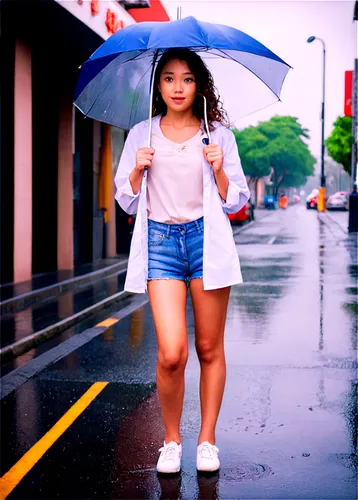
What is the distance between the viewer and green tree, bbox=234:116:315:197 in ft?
271

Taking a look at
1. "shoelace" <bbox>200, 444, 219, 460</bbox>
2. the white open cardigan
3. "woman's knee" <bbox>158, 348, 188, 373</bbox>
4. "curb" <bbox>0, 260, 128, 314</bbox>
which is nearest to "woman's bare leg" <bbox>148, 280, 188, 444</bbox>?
"woman's knee" <bbox>158, 348, 188, 373</bbox>

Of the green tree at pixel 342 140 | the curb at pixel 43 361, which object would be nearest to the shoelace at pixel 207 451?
the curb at pixel 43 361

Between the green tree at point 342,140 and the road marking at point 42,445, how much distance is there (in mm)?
52077

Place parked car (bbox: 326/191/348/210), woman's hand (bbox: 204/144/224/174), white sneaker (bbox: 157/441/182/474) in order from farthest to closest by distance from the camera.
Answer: parked car (bbox: 326/191/348/210) < white sneaker (bbox: 157/441/182/474) < woman's hand (bbox: 204/144/224/174)

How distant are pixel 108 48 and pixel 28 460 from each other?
2.32 meters

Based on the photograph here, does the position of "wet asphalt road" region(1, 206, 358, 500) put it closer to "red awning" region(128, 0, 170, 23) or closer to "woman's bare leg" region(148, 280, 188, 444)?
"woman's bare leg" region(148, 280, 188, 444)

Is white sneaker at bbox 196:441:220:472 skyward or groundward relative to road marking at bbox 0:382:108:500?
skyward

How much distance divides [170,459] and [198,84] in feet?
6.40

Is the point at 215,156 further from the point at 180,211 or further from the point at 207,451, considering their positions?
the point at 207,451

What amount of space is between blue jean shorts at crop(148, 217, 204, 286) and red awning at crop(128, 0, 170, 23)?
48.5ft

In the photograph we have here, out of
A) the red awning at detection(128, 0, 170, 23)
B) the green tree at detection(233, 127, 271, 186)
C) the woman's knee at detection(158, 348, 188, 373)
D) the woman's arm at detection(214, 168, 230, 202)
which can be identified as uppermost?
the green tree at detection(233, 127, 271, 186)

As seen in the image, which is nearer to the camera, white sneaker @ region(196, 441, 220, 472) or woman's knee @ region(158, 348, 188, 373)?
woman's knee @ region(158, 348, 188, 373)

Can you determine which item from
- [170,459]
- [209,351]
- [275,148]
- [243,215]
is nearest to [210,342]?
[209,351]

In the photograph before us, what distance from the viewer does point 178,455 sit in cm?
420
